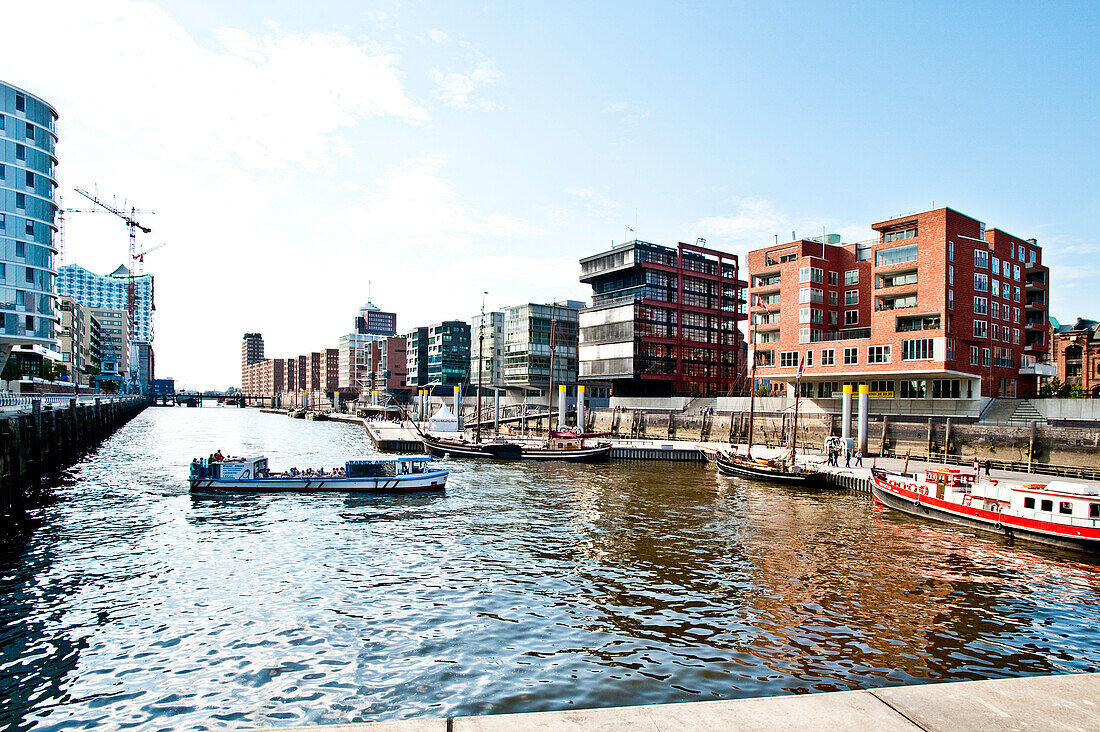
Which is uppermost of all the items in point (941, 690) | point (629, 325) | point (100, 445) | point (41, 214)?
point (41, 214)

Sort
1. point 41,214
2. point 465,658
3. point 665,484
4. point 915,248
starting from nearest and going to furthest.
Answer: point 465,658
point 665,484
point 915,248
point 41,214

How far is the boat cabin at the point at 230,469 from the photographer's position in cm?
4959

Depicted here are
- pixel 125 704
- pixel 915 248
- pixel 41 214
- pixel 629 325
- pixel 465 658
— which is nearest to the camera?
pixel 125 704

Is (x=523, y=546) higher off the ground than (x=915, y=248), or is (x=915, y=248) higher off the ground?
(x=915, y=248)

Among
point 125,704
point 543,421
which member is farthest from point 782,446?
point 125,704

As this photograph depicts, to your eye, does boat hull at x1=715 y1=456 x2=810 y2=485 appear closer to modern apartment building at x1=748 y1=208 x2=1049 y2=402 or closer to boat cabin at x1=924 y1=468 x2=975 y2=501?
boat cabin at x1=924 y1=468 x2=975 y2=501

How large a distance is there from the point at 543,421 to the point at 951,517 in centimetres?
9029

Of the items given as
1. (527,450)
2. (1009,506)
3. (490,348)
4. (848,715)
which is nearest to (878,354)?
(1009,506)

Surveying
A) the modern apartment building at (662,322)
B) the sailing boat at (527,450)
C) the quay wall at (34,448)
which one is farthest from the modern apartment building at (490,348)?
the quay wall at (34,448)

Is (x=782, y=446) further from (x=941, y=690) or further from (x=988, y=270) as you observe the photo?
(x=941, y=690)

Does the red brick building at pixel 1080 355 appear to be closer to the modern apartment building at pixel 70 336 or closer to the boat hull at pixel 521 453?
the boat hull at pixel 521 453

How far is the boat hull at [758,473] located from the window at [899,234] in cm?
3801

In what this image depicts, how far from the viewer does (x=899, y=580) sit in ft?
88.5

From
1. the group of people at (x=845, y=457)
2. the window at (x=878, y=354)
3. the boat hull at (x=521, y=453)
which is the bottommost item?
the boat hull at (x=521, y=453)
